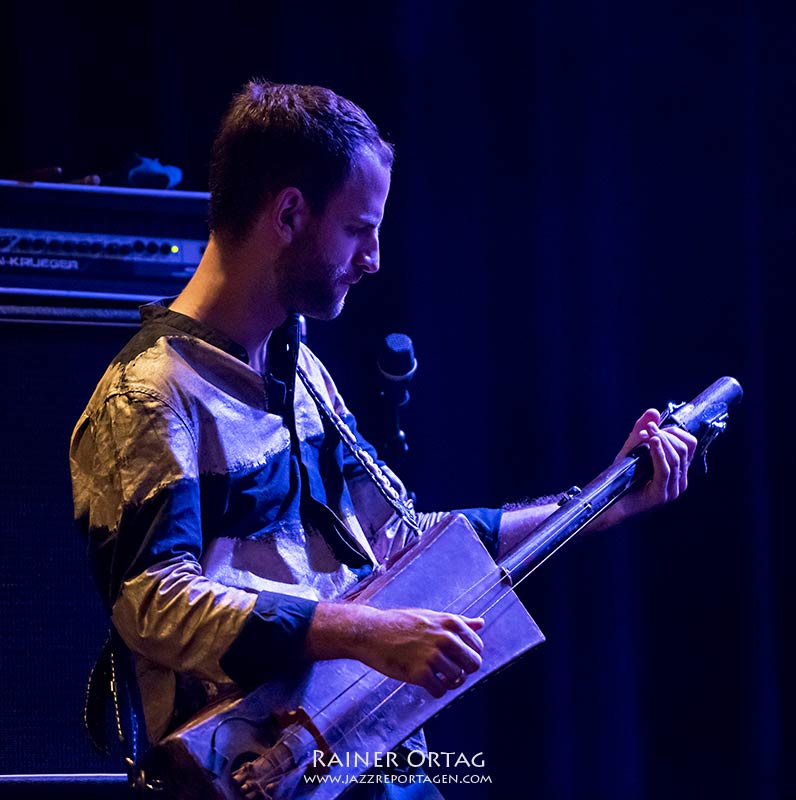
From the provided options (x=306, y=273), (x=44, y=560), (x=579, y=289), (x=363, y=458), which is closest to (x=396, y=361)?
(x=363, y=458)

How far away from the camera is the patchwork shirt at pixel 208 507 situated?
1383mm

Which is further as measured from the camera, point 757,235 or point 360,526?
point 757,235

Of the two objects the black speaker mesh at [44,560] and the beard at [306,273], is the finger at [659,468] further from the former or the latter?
the black speaker mesh at [44,560]

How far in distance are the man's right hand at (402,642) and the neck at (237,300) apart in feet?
1.53

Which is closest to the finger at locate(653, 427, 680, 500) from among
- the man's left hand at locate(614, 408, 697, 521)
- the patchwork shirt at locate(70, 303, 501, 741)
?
the man's left hand at locate(614, 408, 697, 521)

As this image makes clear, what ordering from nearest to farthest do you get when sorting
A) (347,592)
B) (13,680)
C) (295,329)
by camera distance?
(347,592) < (295,329) < (13,680)

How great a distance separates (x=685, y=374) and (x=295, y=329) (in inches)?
59.8

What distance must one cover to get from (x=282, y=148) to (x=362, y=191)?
0.14m

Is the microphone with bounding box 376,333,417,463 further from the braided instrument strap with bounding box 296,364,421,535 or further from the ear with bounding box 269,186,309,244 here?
the ear with bounding box 269,186,309,244

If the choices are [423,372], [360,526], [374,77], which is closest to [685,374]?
[423,372]

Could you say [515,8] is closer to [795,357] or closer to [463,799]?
[795,357]

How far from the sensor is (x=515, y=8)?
9.66ft

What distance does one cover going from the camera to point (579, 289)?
296cm

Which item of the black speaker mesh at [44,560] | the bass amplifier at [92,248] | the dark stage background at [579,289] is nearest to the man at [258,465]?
the bass amplifier at [92,248]
